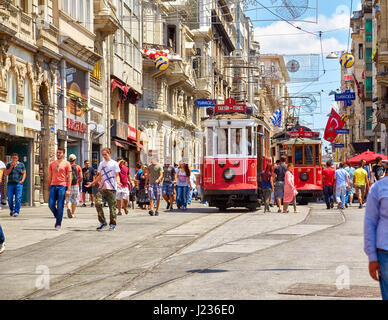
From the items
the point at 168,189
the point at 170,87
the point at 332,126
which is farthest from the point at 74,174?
the point at 332,126

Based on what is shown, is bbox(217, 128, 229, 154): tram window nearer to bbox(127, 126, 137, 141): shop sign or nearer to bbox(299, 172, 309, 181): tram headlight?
bbox(299, 172, 309, 181): tram headlight

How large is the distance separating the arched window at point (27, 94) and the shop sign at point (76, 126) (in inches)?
153

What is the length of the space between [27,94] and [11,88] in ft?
4.97

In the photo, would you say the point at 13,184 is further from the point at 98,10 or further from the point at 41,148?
the point at 98,10

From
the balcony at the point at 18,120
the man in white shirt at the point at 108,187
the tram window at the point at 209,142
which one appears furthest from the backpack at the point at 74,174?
the man in white shirt at the point at 108,187

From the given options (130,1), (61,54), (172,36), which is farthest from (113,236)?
(172,36)

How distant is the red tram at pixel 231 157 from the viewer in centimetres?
2414

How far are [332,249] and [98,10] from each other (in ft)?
82.5

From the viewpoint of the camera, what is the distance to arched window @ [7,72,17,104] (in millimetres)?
25172

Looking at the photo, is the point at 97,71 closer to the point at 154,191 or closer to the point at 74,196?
the point at 154,191

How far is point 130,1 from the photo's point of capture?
138ft

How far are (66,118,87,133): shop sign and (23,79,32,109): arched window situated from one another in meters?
3.88

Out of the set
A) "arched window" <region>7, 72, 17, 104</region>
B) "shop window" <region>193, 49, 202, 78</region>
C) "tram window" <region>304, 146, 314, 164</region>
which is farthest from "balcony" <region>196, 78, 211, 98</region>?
"arched window" <region>7, 72, 17, 104</region>

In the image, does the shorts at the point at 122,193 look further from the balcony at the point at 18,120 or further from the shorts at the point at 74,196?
the balcony at the point at 18,120
